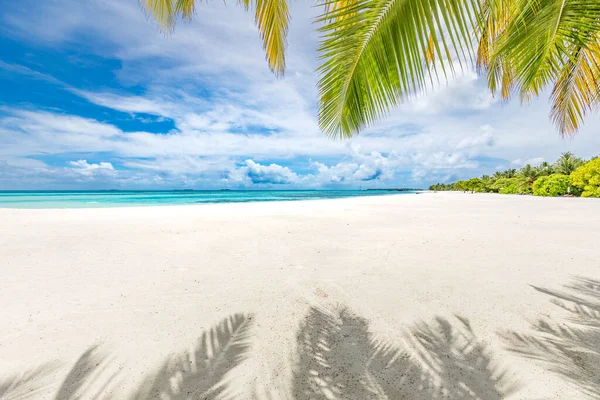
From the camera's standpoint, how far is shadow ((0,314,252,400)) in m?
1.71

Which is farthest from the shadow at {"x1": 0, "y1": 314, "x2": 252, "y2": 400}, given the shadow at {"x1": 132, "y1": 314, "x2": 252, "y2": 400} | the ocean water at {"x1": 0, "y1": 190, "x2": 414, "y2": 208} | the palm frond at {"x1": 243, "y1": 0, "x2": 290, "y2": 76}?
the ocean water at {"x1": 0, "y1": 190, "x2": 414, "y2": 208}

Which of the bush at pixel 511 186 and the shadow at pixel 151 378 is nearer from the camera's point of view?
the shadow at pixel 151 378

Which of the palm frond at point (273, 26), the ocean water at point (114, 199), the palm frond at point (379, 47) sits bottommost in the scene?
the ocean water at point (114, 199)

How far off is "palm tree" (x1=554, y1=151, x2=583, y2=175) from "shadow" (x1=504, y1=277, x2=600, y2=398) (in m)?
46.1

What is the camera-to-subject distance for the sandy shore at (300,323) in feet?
5.92

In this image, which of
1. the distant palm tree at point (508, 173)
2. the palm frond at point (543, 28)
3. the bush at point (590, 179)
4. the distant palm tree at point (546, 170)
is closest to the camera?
the palm frond at point (543, 28)

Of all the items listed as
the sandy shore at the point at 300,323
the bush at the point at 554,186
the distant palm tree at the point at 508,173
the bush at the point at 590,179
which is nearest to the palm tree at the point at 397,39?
→ the sandy shore at the point at 300,323

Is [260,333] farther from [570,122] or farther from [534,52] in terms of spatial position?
[570,122]

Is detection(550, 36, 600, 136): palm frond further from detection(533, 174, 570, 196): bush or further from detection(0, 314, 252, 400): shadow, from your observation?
detection(533, 174, 570, 196): bush

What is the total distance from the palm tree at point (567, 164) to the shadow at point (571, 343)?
46.1m

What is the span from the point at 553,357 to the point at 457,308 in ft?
2.74

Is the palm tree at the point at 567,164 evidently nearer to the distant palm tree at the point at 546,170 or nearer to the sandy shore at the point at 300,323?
the distant palm tree at the point at 546,170

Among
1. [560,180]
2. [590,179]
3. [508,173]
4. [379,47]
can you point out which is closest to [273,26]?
[379,47]

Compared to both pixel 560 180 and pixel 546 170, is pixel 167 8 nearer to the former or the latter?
pixel 560 180
